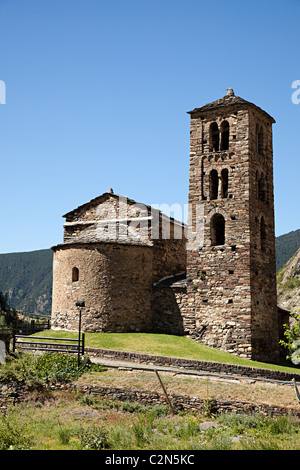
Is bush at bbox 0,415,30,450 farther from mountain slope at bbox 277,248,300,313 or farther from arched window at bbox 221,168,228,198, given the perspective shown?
mountain slope at bbox 277,248,300,313

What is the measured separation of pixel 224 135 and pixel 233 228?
5905mm

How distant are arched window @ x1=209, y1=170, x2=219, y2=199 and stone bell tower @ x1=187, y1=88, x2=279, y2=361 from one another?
0.06 metres

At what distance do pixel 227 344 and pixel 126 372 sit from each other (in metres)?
8.10

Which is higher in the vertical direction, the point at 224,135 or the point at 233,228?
the point at 224,135

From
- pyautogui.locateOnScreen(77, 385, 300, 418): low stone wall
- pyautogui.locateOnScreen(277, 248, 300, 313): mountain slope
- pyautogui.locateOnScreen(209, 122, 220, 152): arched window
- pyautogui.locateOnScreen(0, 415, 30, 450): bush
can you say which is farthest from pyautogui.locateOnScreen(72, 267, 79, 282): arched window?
pyautogui.locateOnScreen(277, 248, 300, 313): mountain slope

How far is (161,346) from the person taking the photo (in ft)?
78.3

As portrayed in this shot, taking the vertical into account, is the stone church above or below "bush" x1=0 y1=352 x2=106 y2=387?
above

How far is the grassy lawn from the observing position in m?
22.8

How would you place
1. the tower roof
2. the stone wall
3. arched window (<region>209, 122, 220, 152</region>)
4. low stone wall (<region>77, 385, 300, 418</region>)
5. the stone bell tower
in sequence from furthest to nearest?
arched window (<region>209, 122, 220, 152</region>), the tower roof, the stone wall, the stone bell tower, low stone wall (<region>77, 385, 300, 418</region>)

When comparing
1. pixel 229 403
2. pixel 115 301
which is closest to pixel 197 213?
pixel 115 301

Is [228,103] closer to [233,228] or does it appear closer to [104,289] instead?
[233,228]

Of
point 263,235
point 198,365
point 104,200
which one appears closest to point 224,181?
point 263,235

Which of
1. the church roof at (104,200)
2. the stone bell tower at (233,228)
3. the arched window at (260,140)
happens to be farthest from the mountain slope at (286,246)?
the stone bell tower at (233,228)

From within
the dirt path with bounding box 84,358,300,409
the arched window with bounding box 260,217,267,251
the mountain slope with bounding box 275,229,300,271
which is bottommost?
the dirt path with bounding box 84,358,300,409
